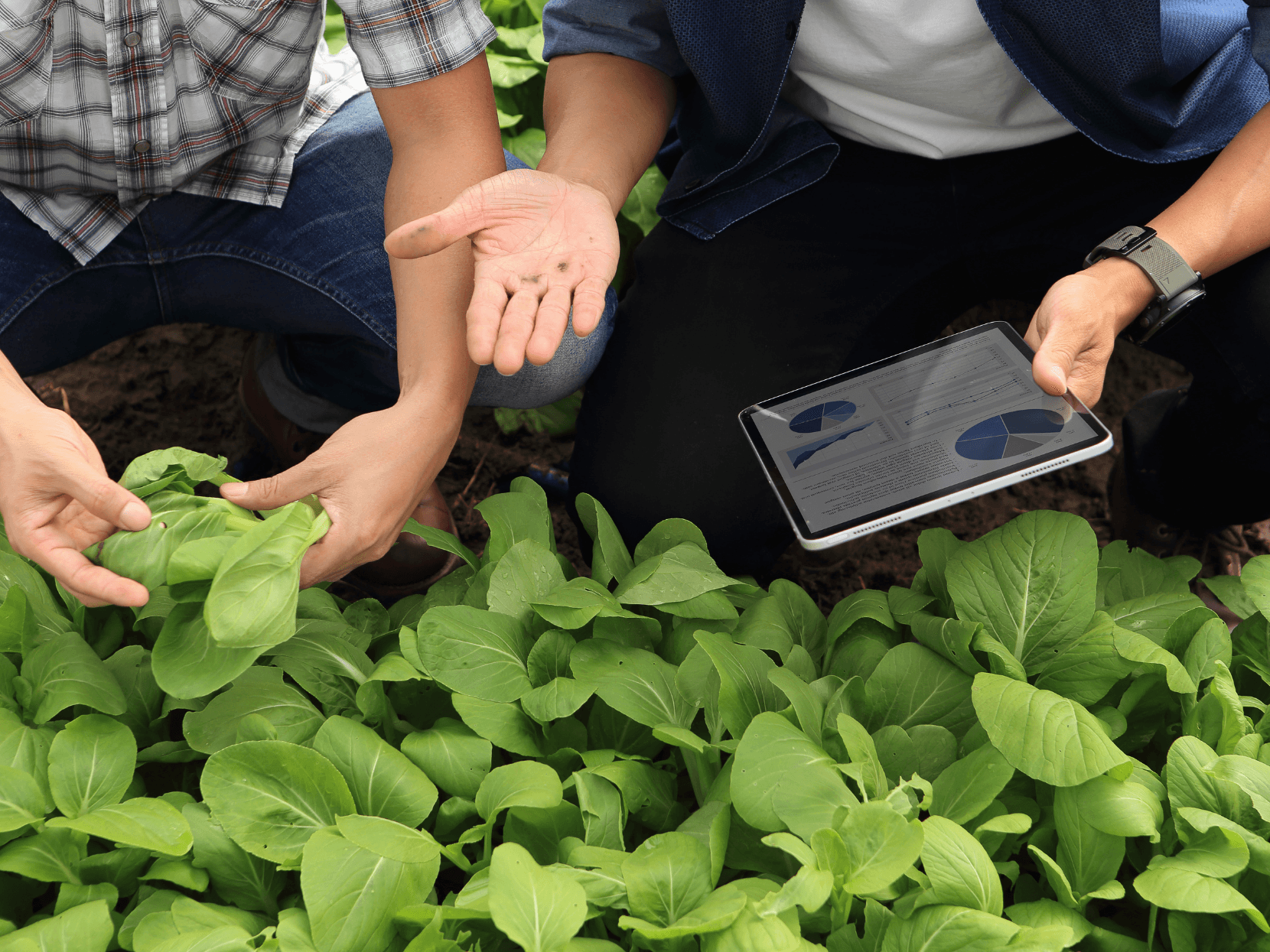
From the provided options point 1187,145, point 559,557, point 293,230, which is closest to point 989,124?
point 1187,145

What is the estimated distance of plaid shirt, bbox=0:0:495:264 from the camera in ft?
3.59

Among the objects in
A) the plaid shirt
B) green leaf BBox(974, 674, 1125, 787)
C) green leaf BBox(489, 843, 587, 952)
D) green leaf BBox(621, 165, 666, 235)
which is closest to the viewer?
green leaf BBox(489, 843, 587, 952)

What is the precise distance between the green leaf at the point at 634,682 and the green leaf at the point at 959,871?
0.87 ft

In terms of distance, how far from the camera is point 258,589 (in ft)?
2.60

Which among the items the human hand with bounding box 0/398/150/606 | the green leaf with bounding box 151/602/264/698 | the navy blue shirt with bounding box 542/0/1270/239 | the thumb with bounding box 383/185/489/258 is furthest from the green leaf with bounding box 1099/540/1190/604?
the human hand with bounding box 0/398/150/606

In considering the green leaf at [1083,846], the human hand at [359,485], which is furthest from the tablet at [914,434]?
the human hand at [359,485]

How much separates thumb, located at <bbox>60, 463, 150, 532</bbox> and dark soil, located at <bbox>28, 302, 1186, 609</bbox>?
0.80m

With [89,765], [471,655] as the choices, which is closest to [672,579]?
[471,655]

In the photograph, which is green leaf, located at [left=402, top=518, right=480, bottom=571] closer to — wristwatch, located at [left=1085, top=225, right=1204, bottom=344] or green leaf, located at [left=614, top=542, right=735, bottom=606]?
green leaf, located at [left=614, top=542, right=735, bottom=606]

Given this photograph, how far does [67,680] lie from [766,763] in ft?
2.17

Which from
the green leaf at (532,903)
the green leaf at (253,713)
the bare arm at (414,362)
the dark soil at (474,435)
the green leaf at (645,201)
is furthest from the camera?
the green leaf at (645,201)

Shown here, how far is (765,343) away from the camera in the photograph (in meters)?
1.34

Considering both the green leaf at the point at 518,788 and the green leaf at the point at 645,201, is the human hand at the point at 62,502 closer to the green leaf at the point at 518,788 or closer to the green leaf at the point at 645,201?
the green leaf at the point at 518,788

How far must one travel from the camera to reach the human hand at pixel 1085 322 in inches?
39.0
